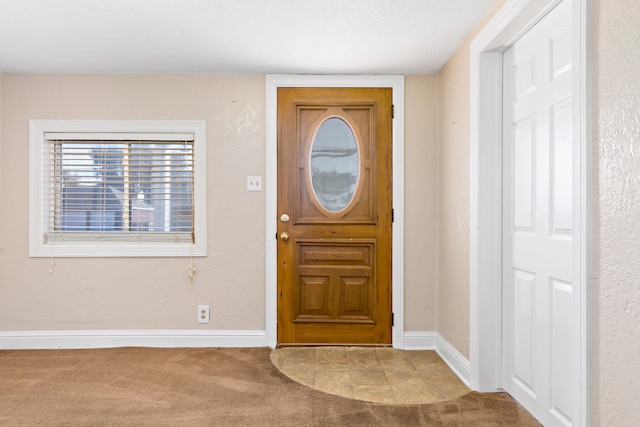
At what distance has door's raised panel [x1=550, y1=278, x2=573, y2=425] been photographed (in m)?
1.97

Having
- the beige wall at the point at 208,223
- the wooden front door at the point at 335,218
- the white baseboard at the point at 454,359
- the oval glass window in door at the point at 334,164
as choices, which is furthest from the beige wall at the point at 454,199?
the oval glass window in door at the point at 334,164

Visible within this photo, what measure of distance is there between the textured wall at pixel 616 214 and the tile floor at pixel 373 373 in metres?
1.21

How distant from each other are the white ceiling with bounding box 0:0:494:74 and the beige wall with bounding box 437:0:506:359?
0.19m

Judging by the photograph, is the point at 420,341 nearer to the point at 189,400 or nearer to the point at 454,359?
the point at 454,359

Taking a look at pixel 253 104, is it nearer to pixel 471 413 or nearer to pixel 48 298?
pixel 48 298

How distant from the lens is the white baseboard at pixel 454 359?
2822 mm

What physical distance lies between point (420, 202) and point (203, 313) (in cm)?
188

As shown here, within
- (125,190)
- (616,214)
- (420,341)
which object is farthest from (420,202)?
(125,190)

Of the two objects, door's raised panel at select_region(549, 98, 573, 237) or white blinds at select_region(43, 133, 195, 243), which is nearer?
door's raised panel at select_region(549, 98, 573, 237)

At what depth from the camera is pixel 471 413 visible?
2.38 m

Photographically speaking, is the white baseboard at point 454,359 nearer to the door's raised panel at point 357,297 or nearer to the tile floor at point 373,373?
the tile floor at point 373,373

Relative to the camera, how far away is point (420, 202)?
356 centimetres

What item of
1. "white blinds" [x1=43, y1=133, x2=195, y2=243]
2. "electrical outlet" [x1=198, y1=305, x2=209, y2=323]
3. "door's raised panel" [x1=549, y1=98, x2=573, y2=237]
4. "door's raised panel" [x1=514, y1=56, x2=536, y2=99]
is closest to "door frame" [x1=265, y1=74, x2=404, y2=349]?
"electrical outlet" [x1=198, y1=305, x2=209, y2=323]

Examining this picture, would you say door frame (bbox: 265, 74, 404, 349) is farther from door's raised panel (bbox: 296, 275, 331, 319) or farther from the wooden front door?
door's raised panel (bbox: 296, 275, 331, 319)
